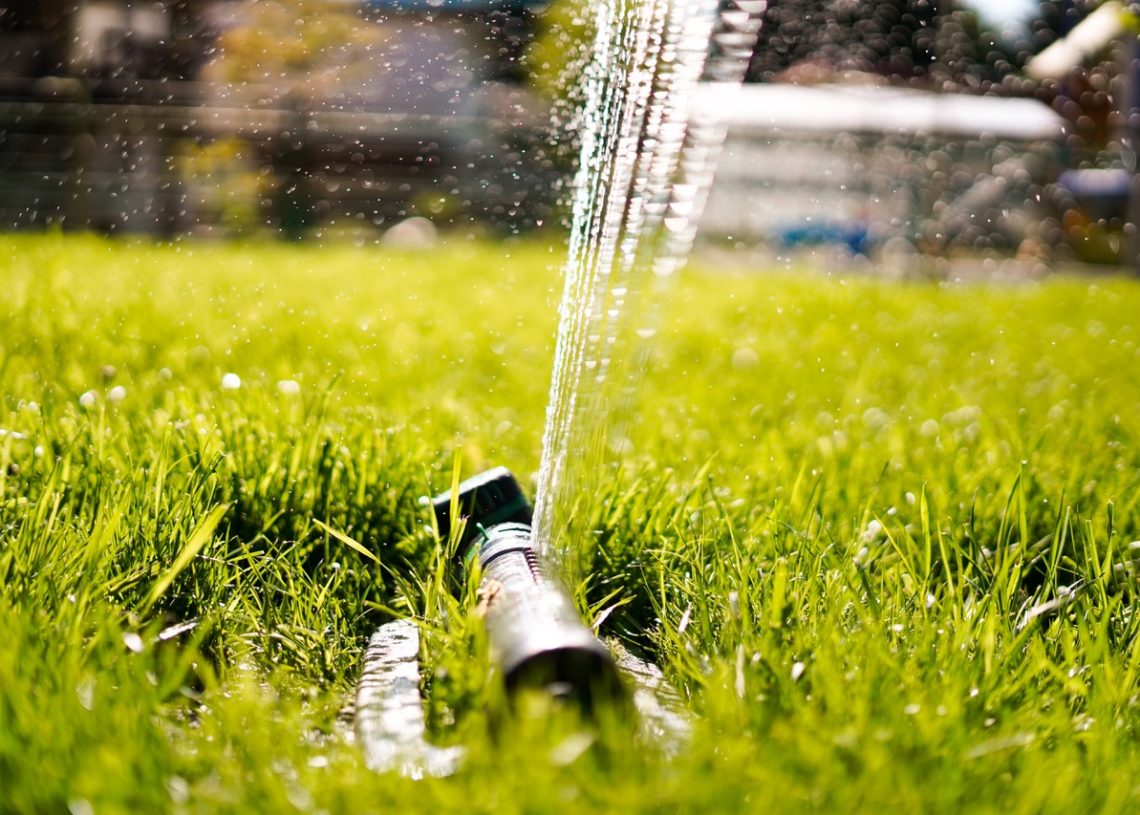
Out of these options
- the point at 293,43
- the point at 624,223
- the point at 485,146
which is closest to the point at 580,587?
the point at 624,223

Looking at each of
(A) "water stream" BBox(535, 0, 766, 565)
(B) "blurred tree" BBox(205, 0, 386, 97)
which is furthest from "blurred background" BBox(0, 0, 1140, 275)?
(A) "water stream" BBox(535, 0, 766, 565)

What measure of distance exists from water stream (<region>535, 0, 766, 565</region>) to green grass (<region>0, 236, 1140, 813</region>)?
0.13 metres

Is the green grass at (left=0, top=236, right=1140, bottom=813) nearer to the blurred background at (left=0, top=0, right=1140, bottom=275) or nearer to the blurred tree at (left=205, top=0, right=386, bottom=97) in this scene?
the blurred tree at (left=205, top=0, right=386, bottom=97)

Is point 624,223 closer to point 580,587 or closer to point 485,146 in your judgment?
point 580,587

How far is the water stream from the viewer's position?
1.64m

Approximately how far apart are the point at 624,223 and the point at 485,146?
6.97m

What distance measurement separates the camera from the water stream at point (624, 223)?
1644mm

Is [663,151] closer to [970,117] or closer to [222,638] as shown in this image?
[222,638]

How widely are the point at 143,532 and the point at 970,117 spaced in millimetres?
12312

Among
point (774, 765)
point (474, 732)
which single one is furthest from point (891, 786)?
point (474, 732)

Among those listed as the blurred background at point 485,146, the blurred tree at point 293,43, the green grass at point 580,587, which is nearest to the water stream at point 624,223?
the green grass at point 580,587

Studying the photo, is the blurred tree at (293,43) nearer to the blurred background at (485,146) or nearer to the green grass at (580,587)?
the blurred background at (485,146)

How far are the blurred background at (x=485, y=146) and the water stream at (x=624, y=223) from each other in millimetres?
5069

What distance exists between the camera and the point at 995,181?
33.4ft
